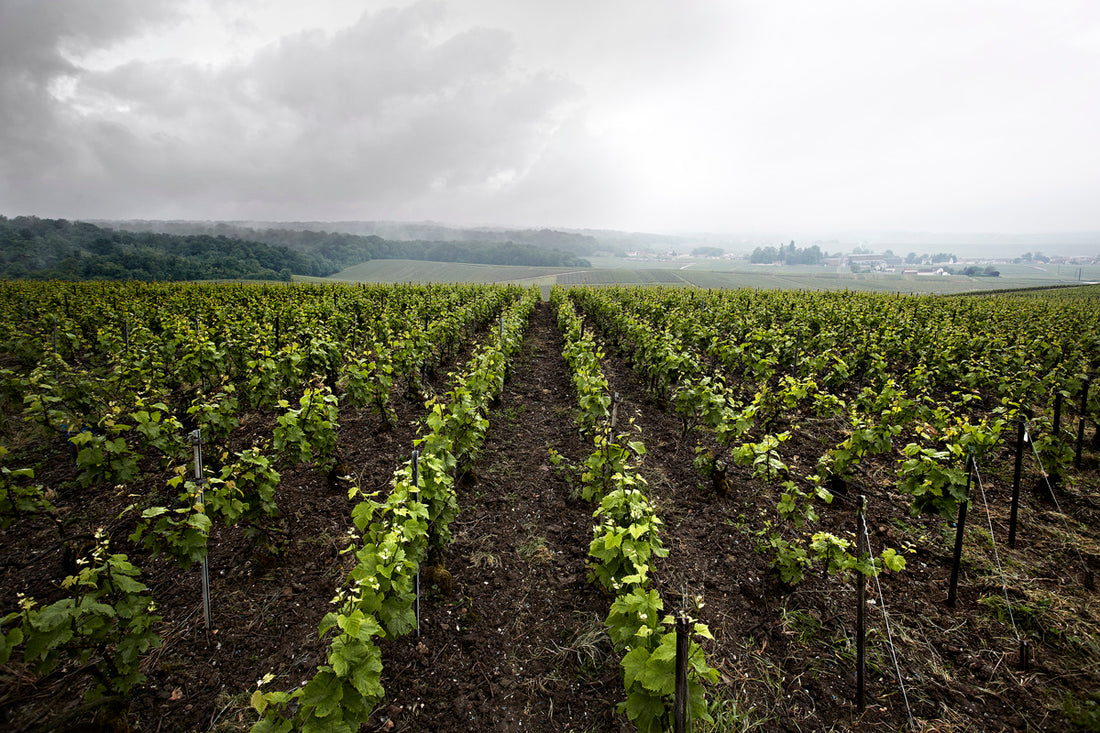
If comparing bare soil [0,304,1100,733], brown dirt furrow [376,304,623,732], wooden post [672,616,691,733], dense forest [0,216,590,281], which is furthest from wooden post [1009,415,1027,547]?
dense forest [0,216,590,281]

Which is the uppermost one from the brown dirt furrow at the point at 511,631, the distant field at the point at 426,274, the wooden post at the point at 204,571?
the distant field at the point at 426,274

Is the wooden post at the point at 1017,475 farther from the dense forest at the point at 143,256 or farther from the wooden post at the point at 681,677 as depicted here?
the dense forest at the point at 143,256

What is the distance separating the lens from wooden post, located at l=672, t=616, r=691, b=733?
8.74 ft

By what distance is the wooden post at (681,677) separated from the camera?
2664 mm

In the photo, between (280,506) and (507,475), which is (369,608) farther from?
(507,475)

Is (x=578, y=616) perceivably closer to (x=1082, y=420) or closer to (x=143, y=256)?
(x=1082, y=420)

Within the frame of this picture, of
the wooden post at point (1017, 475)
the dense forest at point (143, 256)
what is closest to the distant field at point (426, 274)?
the dense forest at point (143, 256)

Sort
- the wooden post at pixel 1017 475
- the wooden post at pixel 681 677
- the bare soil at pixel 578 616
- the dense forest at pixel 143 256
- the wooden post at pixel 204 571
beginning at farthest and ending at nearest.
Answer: the dense forest at pixel 143 256
the wooden post at pixel 1017 475
the wooden post at pixel 204 571
the bare soil at pixel 578 616
the wooden post at pixel 681 677

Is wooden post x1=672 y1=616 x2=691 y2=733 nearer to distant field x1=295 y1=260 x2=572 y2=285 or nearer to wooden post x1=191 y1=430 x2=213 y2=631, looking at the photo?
wooden post x1=191 y1=430 x2=213 y2=631

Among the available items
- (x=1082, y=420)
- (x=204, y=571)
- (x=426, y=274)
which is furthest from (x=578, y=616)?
(x=426, y=274)

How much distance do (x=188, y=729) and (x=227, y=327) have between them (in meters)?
9.70

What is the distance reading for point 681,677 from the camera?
8.91 ft

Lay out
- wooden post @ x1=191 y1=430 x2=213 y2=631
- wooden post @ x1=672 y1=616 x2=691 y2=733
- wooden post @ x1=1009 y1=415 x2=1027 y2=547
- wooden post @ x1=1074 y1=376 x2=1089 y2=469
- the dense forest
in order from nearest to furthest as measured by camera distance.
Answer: wooden post @ x1=672 y1=616 x2=691 y2=733 < wooden post @ x1=191 y1=430 x2=213 y2=631 < wooden post @ x1=1009 y1=415 x2=1027 y2=547 < wooden post @ x1=1074 y1=376 x2=1089 y2=469 < the dense forest

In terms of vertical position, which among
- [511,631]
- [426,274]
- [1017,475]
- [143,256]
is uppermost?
[143,256]
